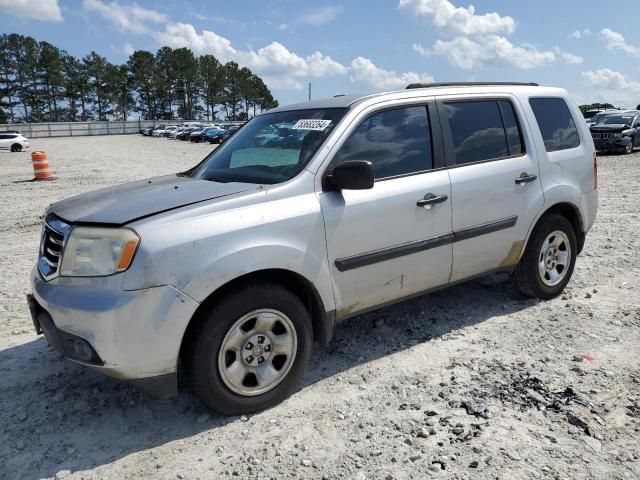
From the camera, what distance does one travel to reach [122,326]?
267 centimetres

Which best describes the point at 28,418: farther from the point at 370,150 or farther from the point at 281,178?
the point at 370,150

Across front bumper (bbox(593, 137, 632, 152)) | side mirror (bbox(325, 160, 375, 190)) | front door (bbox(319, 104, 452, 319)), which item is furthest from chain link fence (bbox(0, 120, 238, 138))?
side mirror (bbox(325, 160, 375, 190))

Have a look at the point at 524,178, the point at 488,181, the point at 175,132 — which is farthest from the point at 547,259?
the point at 175,132

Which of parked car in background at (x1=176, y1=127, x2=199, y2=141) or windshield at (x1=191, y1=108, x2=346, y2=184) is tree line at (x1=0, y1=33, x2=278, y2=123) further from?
windshield at (x1=191, y1=108, x2=346, y2=184)

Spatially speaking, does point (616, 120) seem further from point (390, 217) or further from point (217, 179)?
point (217, 179)

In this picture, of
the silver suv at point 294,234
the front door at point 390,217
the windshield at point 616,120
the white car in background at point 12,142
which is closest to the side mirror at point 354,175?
the silver suv at point 294,234

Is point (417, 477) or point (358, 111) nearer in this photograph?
point (417, 477)

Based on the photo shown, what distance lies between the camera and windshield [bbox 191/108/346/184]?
3.44 m

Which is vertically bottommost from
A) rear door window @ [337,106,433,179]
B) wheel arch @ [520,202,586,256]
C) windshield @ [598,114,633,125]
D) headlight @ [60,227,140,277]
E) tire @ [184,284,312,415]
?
tire @ [184,284,312,415]

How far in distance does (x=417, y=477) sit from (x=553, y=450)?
750mm

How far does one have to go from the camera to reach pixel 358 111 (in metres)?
3.54

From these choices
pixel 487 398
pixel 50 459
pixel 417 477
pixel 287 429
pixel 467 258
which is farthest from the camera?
pixel 467 258

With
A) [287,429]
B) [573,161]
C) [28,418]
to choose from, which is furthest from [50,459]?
[573,161]

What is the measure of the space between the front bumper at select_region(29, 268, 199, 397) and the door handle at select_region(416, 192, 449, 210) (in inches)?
67.2
